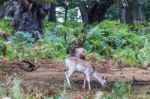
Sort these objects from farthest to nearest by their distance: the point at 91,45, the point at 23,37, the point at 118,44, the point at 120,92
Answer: the point at 23,37, the point at 118,44, the point at 91,45, the point at 120,92

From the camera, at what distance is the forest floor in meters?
11.9

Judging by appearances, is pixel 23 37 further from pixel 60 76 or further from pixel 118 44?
pixel 60 76

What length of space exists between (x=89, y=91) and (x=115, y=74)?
388 centimetres

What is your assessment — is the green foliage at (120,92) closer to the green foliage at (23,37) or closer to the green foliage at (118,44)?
the green foliage at (118,44)

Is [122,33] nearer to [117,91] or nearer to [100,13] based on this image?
[100,13]

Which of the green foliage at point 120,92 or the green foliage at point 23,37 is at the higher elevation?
the green foliage at point 120,92

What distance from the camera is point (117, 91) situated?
10234mm

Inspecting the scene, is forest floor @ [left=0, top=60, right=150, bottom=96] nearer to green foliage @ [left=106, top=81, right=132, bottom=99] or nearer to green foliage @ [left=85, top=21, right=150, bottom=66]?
green foliage @ [left=106, top=81, right=132, bottom=99]

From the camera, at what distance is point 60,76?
14.4 m

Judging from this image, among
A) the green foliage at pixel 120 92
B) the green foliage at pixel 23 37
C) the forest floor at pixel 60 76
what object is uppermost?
the green foliage at pixel 120 92

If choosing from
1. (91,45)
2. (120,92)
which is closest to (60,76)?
(120,92)

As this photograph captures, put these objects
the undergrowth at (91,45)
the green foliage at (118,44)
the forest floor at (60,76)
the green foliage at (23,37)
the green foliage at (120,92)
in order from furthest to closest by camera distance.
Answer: the green foliage at (23,37), the green foliage at (118,44), the undergrowth at (91,45), the forest floor at (60,76), the green foliage at (120,92)

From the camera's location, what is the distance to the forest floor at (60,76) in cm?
1194

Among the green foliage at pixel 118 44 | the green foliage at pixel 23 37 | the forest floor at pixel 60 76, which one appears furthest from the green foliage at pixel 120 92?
the green foliage at pixel 23 37
